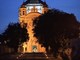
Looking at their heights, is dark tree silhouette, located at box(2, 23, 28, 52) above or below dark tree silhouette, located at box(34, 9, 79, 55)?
above

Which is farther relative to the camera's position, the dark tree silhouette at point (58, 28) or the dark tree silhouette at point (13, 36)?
the dark tree silhouette at point (13, 36)

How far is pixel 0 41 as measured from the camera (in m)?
122

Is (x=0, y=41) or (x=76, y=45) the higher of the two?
(x=0, y=41)

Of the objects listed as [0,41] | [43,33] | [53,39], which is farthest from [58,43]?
[0,41]

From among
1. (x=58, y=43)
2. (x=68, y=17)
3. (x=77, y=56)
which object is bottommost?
(x=77, y=56)

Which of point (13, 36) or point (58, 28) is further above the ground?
point (13, 36)

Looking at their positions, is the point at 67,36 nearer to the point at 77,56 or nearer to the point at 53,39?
the point at 53,39

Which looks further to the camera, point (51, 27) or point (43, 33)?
point (43, 33)

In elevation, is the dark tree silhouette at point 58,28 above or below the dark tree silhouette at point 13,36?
below

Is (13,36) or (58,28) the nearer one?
(58,28)

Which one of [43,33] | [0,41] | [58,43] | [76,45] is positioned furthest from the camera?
[0,41]

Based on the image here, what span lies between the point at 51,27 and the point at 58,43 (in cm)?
360

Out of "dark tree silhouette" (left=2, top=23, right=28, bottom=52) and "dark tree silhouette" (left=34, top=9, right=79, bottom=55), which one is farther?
"dark tree silhouette" (left=2, top=23, right=28, bottom=52)

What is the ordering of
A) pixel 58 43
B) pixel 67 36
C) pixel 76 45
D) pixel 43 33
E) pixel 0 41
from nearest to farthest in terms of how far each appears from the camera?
Result: pixel 76 45 < pixel 67 36 < pixel 58 43 < pixel 43 33 < pixel 0 41
